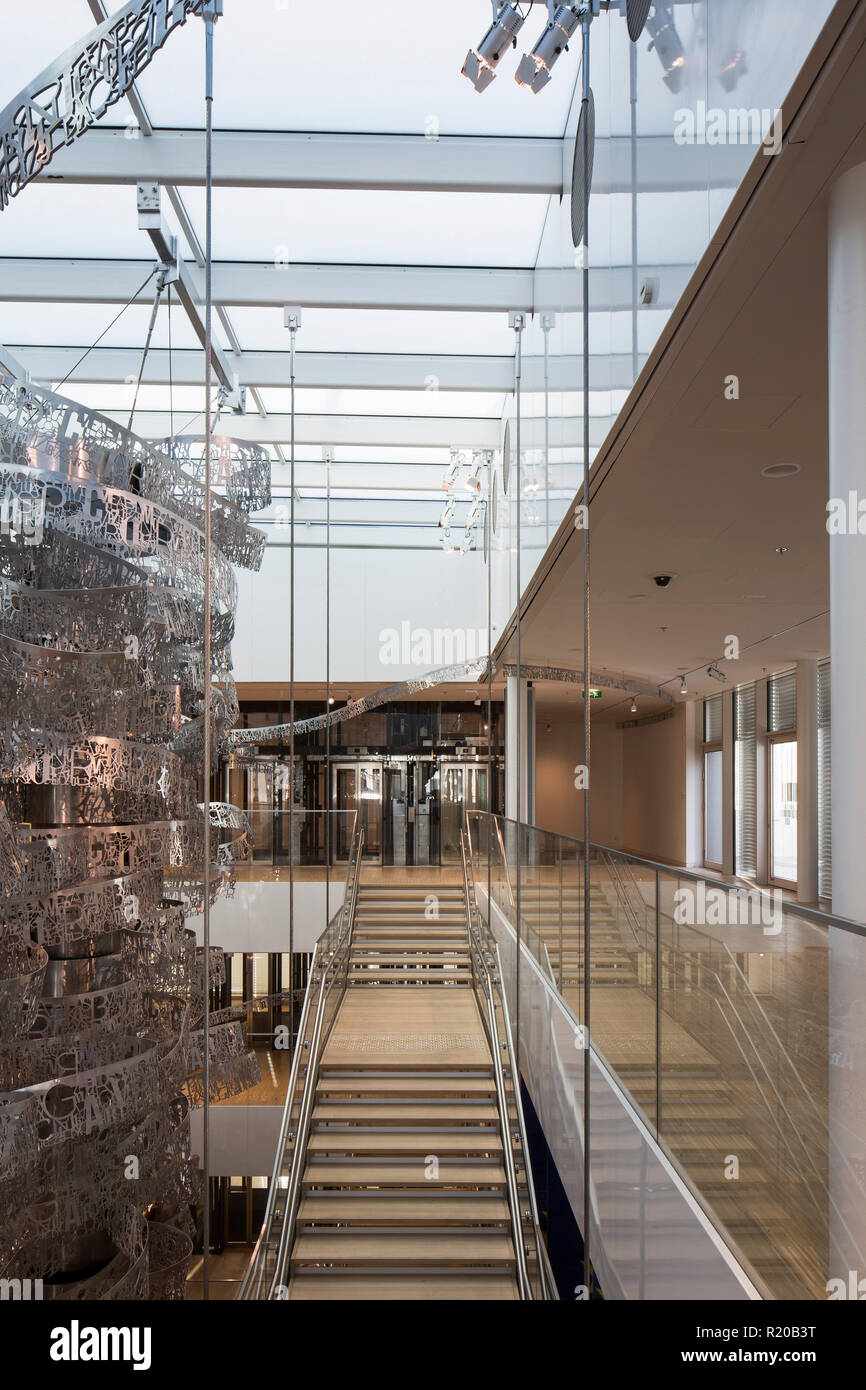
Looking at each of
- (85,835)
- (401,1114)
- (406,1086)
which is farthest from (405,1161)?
(85,835)

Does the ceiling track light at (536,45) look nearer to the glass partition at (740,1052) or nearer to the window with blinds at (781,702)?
the glass partition at (740,1052)

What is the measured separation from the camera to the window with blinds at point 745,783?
1439 cm

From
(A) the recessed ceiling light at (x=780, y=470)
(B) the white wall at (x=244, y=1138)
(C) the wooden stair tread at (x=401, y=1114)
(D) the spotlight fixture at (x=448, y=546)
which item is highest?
(D) the spotlight fixture at (x=448, y=546)

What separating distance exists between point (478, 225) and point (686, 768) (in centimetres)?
1253

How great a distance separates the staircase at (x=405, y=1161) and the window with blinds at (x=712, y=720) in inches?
361

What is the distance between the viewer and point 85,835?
2740 mm

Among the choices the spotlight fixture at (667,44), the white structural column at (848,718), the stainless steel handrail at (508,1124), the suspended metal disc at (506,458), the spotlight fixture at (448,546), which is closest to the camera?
the white structural column at (848,718)

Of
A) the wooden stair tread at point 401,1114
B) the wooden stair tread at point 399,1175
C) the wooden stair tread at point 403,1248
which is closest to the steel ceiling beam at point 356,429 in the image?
the wooden stair tread at point 401,1114

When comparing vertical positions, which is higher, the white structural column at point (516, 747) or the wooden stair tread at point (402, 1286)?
the white structural column at point (516, 747)

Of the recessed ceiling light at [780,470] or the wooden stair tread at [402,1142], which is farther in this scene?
the wooden stair tread at [402,1142]

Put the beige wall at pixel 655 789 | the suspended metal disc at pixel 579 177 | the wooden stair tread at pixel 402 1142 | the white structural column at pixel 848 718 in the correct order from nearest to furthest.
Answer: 1. the white structural column at pixel 848 718
2. the suspended metal disc at pixel 579 177
3. the wooden stair tread at pixel 402 1142
4. the beige wall at pixel 655 789

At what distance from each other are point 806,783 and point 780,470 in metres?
7.92

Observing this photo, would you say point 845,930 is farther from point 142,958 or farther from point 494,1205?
point 494,1205
